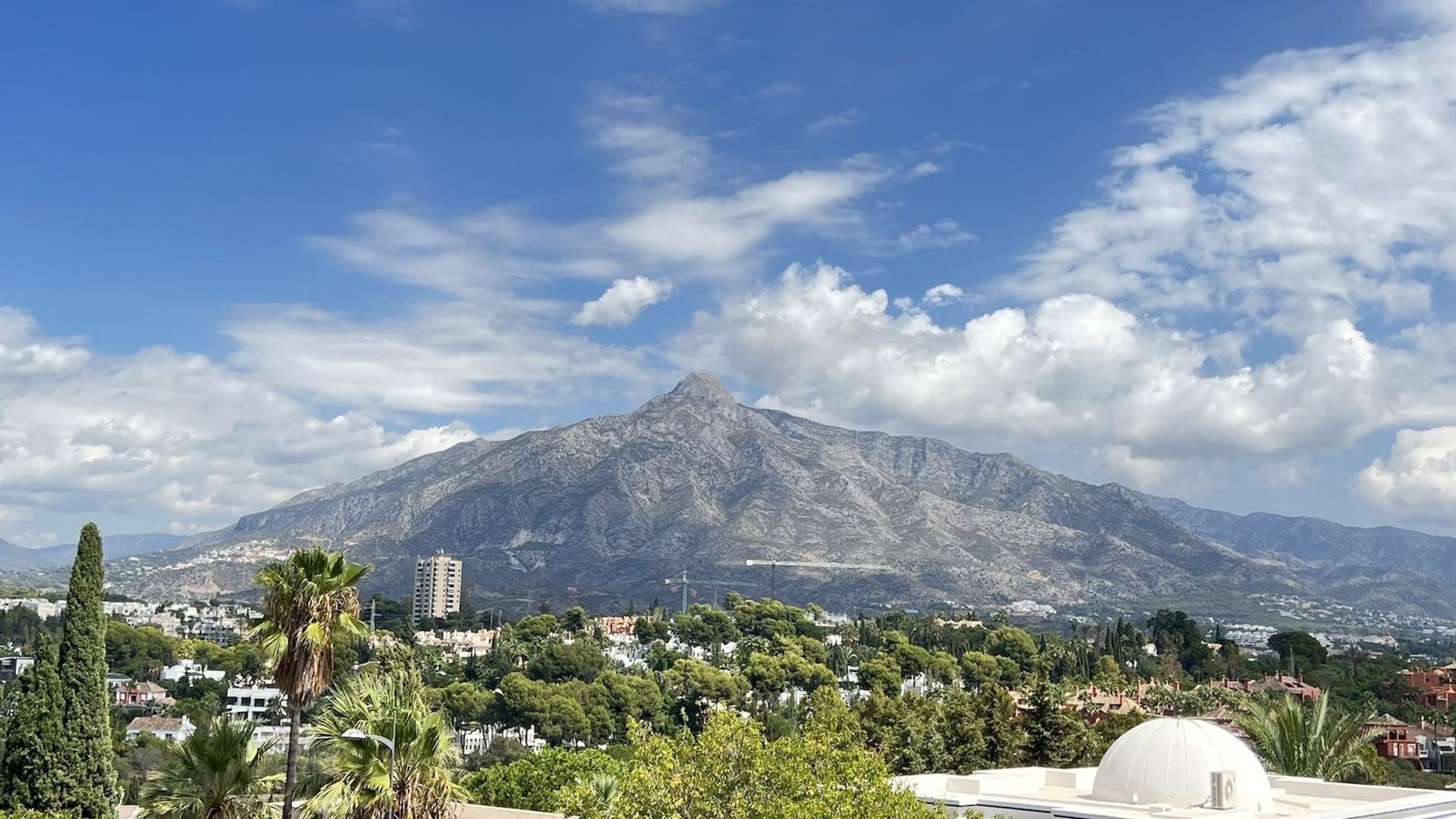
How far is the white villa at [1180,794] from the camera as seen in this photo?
81.8 feet

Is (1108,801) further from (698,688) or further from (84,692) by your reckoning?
(698,688)

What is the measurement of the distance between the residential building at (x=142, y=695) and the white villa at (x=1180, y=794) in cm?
10215

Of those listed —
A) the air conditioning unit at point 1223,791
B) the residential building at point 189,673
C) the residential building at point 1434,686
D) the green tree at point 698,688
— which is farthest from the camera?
the residential building at point 189,673

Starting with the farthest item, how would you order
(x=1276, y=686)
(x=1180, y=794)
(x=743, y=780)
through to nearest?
(x=1276, y=686), (x=1180, y=794), (x=743, y=780)

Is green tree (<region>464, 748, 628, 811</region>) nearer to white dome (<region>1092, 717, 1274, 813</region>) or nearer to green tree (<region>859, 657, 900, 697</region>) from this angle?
white dome (<region>1092, 717, 1274, 813</region>)

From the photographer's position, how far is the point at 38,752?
26688mm

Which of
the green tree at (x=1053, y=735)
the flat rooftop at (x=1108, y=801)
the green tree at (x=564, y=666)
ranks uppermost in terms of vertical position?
the flat rooftop at (x=1108, y=801)

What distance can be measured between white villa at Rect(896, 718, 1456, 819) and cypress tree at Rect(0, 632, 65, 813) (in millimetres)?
17171

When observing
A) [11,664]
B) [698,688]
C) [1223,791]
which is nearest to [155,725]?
[698,688]

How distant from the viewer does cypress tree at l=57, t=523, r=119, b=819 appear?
26734 mm

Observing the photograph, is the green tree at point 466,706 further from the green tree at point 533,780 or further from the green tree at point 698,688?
the green tree at point 533,780

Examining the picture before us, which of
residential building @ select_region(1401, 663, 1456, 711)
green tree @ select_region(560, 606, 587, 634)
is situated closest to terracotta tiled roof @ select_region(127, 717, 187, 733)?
green tree @ select_region(560, 606, 587, 634)

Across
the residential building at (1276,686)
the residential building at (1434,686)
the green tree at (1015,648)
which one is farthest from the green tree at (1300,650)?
the green tree at (1015,648)

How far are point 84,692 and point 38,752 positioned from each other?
4.61 ft
